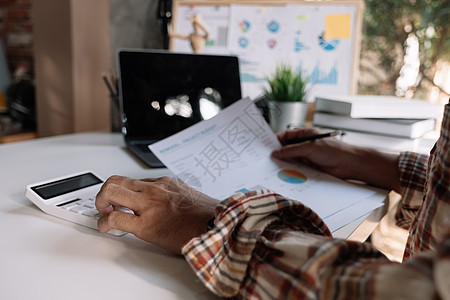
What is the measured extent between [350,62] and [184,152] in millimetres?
799

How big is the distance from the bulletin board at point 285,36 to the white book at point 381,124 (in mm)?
245

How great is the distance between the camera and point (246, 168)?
722mm

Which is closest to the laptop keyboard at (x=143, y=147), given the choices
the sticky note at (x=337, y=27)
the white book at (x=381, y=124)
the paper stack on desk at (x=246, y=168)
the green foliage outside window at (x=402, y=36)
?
the paper stack on desk at (x=246, y=168)

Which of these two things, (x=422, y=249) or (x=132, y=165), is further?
(x=132, y=165)

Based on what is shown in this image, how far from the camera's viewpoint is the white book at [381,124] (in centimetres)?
91

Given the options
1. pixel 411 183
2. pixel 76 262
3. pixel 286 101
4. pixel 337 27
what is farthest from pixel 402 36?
pixel 76 262

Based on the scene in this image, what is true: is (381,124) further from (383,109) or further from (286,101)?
(286,101)

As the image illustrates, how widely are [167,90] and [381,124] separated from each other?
20.7 inches

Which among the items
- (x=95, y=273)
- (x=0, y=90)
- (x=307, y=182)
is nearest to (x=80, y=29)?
(x=307, y=182)

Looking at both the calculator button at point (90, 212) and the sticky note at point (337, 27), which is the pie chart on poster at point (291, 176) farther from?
the sticky note at point (337, 27)

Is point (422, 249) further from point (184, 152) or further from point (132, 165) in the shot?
point (132, 165)

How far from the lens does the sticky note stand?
4.13 feet

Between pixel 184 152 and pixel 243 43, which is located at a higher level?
pixel 243 43

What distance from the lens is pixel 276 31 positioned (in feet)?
4.29
